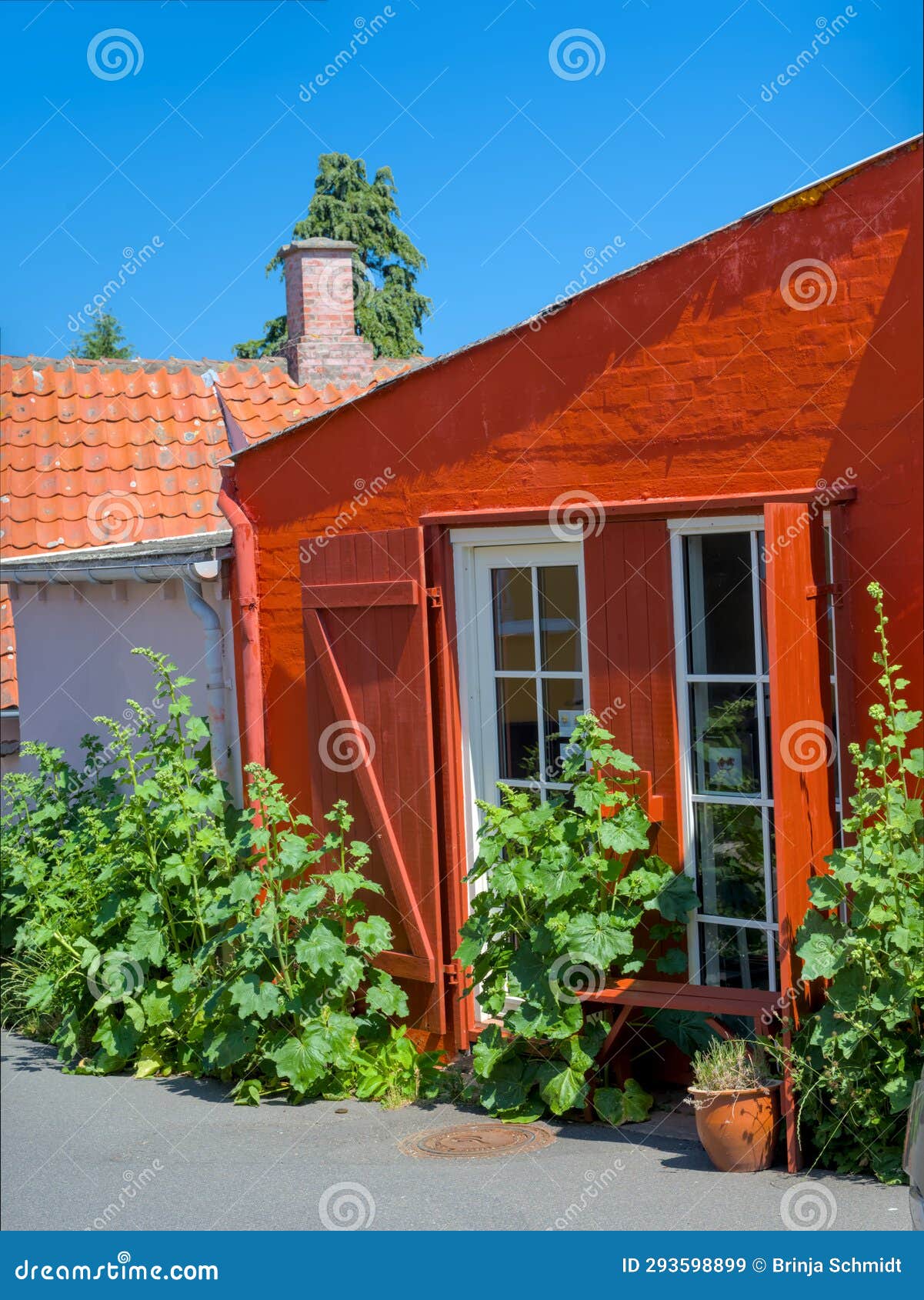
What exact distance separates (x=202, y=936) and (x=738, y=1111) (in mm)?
3220

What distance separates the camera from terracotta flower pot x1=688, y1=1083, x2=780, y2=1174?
5.11 m

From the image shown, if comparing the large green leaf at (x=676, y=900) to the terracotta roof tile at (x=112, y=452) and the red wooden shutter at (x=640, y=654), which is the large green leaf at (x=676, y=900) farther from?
the terracotta roof tile at (x=112, y=452)

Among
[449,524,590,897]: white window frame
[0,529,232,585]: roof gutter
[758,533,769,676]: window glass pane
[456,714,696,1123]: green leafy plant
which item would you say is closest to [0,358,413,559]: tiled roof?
[0,529,232,585]: roof gutter

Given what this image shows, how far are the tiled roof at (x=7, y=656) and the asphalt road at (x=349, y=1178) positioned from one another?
5361mm

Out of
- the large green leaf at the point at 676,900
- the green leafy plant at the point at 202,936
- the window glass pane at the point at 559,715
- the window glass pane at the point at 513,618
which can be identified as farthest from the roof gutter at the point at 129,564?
the large green leaf at the point at 676,900

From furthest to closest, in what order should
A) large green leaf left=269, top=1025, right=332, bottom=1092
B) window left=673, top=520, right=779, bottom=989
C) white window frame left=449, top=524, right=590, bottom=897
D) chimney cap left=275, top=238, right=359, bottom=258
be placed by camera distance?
chimney cap left=275, top=238, right=359, bottom=258
white window frame left=449, top=524, right=590, bottom=897
large green leaf left=269, top=1025, right=332, bottom=1092
window left=673, top=520, right=779, bottom=989

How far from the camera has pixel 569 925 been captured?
564cm

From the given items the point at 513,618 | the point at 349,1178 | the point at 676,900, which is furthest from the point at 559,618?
the point at 349,1178

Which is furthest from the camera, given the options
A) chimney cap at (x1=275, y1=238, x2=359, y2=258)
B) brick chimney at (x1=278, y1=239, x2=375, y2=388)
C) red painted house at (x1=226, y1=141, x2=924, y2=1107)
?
brick chimney at (x1=278, y1=239, x2=375, y2=388)

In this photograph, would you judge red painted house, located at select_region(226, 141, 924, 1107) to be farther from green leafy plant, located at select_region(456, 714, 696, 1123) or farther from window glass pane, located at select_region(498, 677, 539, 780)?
green leafy plant, located at select_region(456, 714, 696, 1123)

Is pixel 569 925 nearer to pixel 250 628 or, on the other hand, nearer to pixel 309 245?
pixel 250 628

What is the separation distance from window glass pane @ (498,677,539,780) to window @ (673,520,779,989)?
91cm

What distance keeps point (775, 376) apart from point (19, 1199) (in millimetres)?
4663

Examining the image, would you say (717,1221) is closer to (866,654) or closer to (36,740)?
(866,654)
